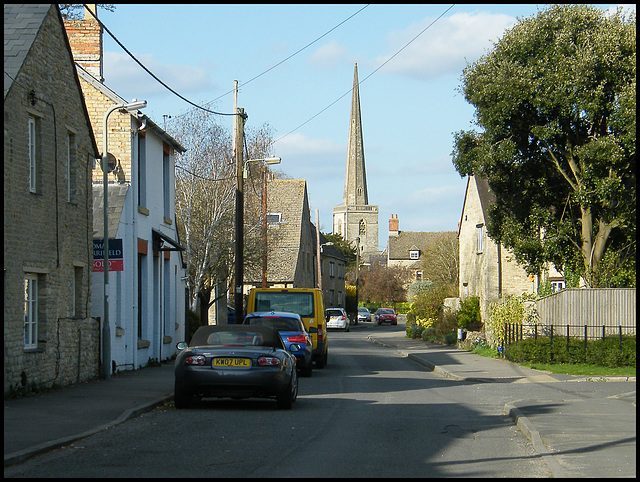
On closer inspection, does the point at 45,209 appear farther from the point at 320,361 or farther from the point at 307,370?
the point at 320,361

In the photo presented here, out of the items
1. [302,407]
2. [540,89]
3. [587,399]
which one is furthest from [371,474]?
[540,89]

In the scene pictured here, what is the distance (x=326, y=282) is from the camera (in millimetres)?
80625

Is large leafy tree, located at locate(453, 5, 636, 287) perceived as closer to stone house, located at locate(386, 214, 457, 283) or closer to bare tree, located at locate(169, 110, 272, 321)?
bare tree, located at locate(169, 110, 272, 321)

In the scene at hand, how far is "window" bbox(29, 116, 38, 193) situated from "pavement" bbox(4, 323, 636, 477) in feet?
13.2

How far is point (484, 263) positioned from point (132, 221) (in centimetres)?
2356

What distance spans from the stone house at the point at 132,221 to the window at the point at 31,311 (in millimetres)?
3148

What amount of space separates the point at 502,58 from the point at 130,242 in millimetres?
12947

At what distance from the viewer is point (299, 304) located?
24625 millimetres

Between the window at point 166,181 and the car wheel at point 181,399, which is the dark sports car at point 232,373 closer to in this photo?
the car wheel at point 181,399

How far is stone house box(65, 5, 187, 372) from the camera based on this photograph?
69.6ft

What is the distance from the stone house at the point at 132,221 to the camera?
21.2m

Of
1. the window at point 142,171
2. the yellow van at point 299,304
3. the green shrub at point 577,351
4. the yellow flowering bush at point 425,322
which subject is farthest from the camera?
the yellow flowering bush at point 425,322

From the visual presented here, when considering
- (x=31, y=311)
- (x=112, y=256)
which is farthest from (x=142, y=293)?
(x=31, y=311)

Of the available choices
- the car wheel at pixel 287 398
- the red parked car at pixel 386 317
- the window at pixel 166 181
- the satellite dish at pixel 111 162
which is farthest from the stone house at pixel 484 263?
the red parked car at pixel 386 317
